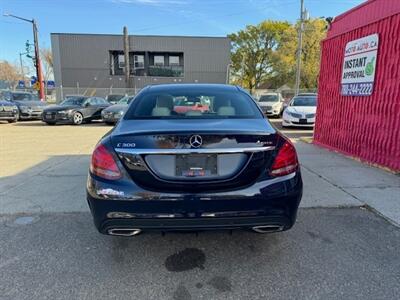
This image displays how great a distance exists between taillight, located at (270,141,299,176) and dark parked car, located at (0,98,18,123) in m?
17.1

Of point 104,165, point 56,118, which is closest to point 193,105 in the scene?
point 104,165

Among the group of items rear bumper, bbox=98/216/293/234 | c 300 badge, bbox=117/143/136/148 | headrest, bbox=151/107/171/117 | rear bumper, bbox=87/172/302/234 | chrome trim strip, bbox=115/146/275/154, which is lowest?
rear bumper, bbox=98/216/293/234

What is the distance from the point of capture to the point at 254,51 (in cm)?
5069

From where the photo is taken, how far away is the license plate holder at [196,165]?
2.44 m

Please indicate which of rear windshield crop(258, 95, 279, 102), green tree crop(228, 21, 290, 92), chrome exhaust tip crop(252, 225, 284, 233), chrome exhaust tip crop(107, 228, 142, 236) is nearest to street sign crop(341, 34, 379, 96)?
chrome exhaust tip crop(252, 225, 284, 233)

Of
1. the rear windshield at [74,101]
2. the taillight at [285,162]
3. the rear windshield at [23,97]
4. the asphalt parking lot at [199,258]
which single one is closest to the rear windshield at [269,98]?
the rear windshield at [74,101]

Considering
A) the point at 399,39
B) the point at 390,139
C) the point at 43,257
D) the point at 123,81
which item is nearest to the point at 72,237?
the point at 43,257

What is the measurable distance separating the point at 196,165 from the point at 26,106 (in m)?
18.0

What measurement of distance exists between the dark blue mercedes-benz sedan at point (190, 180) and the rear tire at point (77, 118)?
14.1 metres

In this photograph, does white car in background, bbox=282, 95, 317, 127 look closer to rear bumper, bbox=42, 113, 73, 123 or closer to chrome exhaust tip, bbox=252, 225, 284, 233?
rear bumper, bbox=42, 113, 73, 123

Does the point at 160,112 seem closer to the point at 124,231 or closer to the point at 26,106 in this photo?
the point at 124,231

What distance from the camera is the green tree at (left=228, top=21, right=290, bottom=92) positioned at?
162 feet

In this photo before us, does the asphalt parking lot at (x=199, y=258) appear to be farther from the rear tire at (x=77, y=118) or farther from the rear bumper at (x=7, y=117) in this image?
the rear bumper at (x=7, y=117)

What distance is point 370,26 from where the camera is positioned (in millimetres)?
6605
